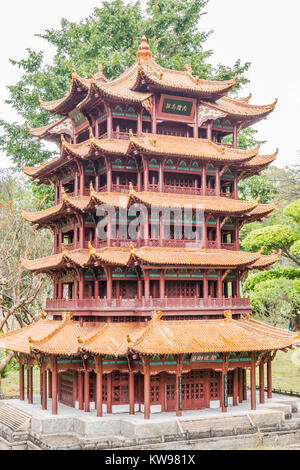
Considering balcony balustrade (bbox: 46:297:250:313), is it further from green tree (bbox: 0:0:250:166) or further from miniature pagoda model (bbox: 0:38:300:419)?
green tree (bbox: 0:0:250:166)

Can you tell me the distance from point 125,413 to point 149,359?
10.1ft

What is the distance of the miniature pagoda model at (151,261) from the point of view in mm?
27359

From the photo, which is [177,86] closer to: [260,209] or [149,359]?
[260,209]

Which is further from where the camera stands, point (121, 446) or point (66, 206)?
point (66, 206)

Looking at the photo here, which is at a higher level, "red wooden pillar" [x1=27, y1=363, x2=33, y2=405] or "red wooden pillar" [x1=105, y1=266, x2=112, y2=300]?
"red wooden pillar" [x1=105, y1=266, x2=112, y2=300]

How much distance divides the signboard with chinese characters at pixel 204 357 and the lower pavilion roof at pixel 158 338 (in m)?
0.80

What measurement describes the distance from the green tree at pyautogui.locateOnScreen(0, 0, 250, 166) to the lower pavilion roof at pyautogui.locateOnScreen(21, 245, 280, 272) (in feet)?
64.3

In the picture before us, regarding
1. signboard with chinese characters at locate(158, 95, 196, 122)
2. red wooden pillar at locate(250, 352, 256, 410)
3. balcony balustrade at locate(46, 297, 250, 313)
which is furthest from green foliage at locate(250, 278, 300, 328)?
signboard with chinese characters at locate(158, 95, 196, 122)

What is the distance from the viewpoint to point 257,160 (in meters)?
33.7

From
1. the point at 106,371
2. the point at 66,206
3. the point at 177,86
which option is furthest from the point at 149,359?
the point at 177,86

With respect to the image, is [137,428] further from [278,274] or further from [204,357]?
[278,274]

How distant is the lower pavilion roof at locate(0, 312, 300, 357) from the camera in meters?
25.9

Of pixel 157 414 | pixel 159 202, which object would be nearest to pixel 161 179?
pixel 159 202

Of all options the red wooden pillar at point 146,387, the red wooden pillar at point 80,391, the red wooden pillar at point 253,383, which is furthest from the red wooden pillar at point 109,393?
the red wooden pillar at point 253,383
